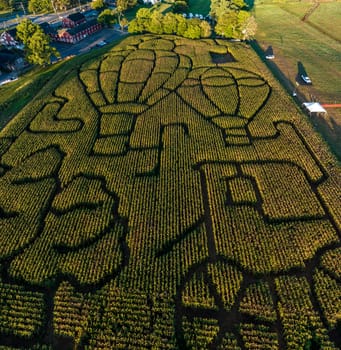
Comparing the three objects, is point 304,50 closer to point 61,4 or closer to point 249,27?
point 249,27

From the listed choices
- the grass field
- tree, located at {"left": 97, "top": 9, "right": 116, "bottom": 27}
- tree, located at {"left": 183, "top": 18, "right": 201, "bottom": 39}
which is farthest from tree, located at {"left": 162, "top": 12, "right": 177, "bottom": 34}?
the grass field

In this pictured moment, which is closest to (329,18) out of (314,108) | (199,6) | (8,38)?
(199,6)

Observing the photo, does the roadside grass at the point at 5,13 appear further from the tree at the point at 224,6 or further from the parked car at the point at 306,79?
the parked car at the point at 306,79

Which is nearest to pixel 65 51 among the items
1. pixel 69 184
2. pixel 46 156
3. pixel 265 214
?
pixel 46 156

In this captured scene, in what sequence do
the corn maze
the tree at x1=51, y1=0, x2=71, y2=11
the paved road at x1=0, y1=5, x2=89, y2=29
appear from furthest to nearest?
the tree at x1=51, y1=0, x2=71, y2=11, the paved road at x1=0, y1=5, x2=89, y2=29, the corn maze

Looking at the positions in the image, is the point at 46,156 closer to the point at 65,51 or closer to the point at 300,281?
the point at 300,281

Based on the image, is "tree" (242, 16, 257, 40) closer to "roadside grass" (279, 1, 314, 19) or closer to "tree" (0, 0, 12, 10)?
"roadside grass" (279, 1, 314, 19)
